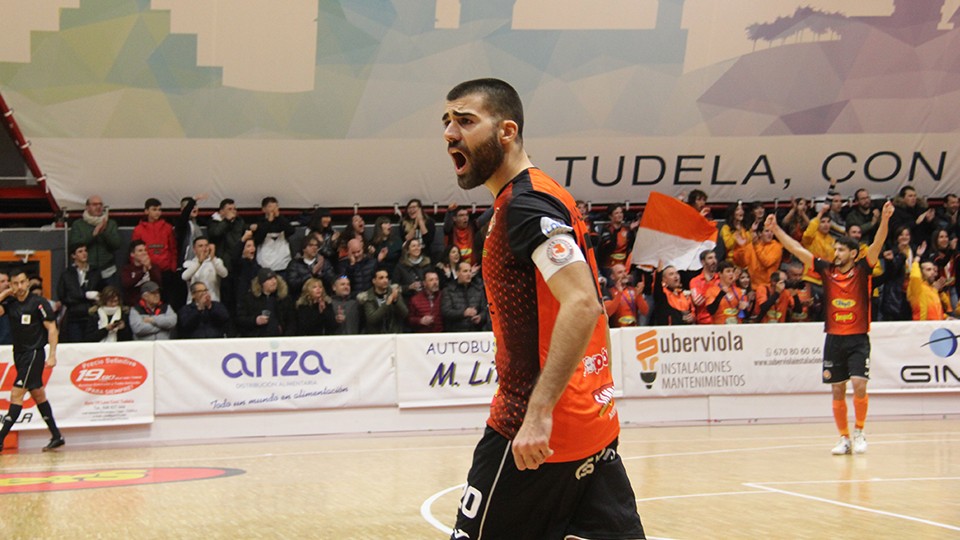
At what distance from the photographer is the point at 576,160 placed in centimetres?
2030

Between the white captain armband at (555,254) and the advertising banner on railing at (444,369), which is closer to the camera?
the white captain armband at (555,254)

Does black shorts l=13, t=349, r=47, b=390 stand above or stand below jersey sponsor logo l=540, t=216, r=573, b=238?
below

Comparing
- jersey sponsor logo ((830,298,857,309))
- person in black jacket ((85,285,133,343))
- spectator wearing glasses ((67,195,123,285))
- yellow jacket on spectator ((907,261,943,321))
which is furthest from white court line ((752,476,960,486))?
spectator wearing glasses ((67,195,123,285))

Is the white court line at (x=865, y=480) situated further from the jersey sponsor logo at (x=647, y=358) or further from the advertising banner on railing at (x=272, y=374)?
the advertising banner on railing at (x=272, y=374)

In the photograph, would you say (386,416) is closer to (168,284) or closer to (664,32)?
(168,284)

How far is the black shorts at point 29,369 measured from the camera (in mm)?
13453

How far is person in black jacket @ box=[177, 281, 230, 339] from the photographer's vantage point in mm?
15617

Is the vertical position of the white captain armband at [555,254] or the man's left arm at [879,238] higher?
the man's left arm at [879,238]

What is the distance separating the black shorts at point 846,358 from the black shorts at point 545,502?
9.14 m

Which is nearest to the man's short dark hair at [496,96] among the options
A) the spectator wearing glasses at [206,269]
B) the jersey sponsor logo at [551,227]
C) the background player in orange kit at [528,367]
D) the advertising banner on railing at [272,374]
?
the background player in orange kit at [528,367]

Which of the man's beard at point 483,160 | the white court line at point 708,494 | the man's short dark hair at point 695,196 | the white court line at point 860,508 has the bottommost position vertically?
the white court line at point 708,494

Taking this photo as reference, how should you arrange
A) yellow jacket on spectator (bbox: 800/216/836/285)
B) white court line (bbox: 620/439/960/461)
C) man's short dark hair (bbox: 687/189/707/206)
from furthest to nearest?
man's short dark hair (bbox: 687/189/707/206), yellow jacket on spectator (bbox: 800/216/836/285), white court line (bbox: 620/439/960/461)

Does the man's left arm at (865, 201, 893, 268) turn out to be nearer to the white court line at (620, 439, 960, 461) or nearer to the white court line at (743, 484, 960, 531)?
the white court line at (620, 439, 960, 461)

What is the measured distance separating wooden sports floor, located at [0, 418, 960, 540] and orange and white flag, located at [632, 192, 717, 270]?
15.2 ft
